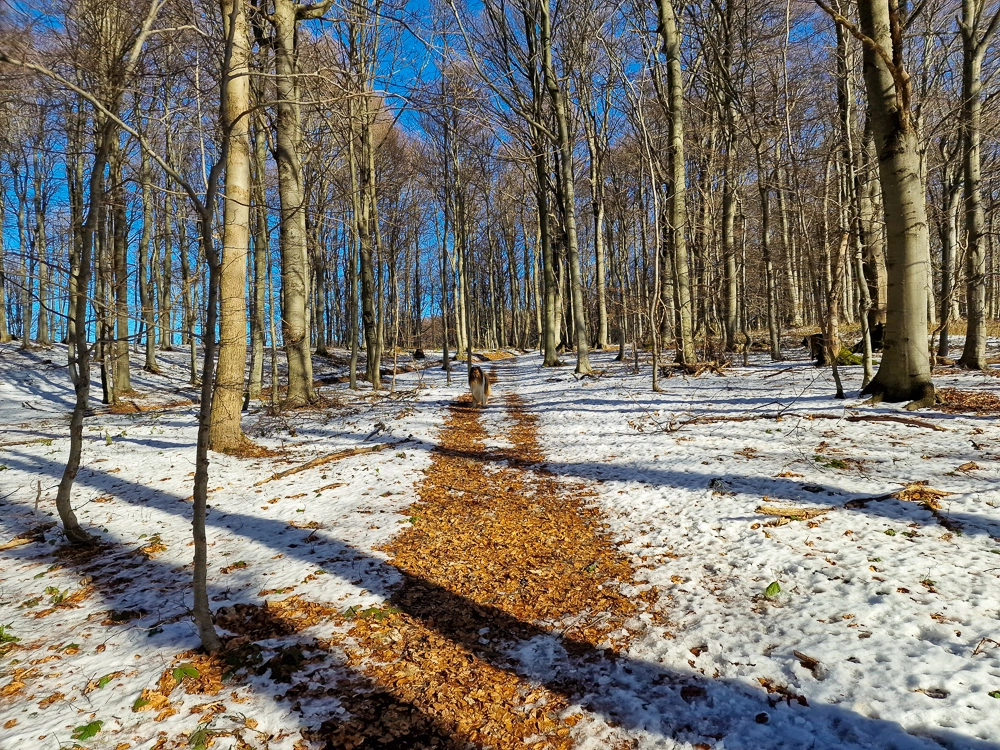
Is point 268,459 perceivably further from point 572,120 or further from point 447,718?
point 572,120

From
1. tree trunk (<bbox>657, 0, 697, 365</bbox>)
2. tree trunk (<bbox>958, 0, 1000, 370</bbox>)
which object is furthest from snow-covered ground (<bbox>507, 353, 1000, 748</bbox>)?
tree trunk (<bbox>657, 0, 697, 365</bbox>)

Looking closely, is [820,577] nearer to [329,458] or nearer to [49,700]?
[49,700]

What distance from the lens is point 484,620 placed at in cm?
346

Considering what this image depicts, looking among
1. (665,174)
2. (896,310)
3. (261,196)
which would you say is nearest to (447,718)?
(896,310)

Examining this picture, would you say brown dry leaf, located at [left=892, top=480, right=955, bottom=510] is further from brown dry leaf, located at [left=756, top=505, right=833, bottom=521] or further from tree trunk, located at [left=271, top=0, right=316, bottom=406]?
tree trunk, located at [left=271, top=0, right=316, bottom=406]

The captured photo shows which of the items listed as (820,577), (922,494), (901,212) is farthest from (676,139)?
(820,577)

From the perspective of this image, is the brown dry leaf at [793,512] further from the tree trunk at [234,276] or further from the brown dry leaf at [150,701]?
the tree trunk at [234,276]

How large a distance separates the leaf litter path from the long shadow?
1 centimetres

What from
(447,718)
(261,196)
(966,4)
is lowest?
(447,718)

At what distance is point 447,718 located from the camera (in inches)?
99.7

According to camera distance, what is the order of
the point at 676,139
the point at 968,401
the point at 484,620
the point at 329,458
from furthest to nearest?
→ the point at 676,139 → the point at 329,458 → the point at 968,401 → the point at 484,620

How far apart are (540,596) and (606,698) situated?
1.18 metres

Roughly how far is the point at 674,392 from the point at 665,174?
6811 mm

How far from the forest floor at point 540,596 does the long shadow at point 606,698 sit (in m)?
0.01
